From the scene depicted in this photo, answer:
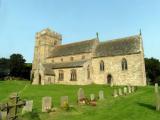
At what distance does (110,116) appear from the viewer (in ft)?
39.1

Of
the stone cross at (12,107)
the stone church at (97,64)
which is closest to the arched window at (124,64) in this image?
the stone church at (97,64)

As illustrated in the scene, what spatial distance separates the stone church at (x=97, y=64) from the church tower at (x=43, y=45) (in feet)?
12.1

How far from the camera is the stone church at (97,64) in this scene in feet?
125

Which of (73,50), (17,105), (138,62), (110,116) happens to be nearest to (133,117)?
(110,116)

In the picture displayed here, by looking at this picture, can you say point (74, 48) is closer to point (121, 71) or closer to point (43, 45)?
point (43, 45)

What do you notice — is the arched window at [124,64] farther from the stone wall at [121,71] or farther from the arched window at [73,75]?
the arched window at [73,75]

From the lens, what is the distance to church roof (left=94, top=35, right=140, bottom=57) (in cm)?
3888

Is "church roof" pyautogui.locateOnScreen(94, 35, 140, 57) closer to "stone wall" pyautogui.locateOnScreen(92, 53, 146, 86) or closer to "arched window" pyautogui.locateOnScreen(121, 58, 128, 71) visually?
"stone wall" pyautogui.locateOnScreen(92, 53, 146, 86)

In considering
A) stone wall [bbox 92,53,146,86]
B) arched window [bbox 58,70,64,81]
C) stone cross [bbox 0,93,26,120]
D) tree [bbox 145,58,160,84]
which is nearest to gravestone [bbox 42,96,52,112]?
stone cross [bbox 0,93,26,120]

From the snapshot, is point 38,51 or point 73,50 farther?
point 38,51

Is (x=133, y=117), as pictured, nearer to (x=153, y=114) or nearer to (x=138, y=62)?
(x=153, y=114)

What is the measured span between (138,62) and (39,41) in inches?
1132

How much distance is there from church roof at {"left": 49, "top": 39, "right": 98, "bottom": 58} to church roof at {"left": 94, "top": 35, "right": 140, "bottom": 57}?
1.85 m

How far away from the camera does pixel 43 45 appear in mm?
53344
